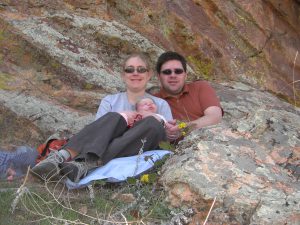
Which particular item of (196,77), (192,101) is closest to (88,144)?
(192,101)

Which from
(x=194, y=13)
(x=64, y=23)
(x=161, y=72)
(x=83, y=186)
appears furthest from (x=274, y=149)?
(x=194, y=13)

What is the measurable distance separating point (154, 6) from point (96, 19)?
1.03 meters

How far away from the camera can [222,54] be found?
8633mm

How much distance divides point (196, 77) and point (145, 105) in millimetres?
2655

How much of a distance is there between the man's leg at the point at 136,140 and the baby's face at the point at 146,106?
2.01 ft

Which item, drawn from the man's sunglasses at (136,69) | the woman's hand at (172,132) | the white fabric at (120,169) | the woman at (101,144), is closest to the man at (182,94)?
the man's sunglasses at (136,69)

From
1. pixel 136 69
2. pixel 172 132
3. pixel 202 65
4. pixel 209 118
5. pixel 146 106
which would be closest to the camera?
pixel 172 132

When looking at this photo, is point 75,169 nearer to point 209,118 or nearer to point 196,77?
point 209,118

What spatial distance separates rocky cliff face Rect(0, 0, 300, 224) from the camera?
13.1 ft

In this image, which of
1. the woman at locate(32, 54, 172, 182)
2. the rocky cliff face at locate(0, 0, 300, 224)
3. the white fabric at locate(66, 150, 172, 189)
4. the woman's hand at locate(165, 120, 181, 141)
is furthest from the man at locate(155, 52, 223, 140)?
the white fabric at locate(66, 150, 172, 189)

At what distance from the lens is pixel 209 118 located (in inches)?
234

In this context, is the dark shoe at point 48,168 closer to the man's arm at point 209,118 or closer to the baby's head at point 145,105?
the baby's head at point 145,105

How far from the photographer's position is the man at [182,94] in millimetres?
6234

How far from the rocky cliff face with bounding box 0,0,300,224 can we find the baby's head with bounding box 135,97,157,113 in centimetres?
85
